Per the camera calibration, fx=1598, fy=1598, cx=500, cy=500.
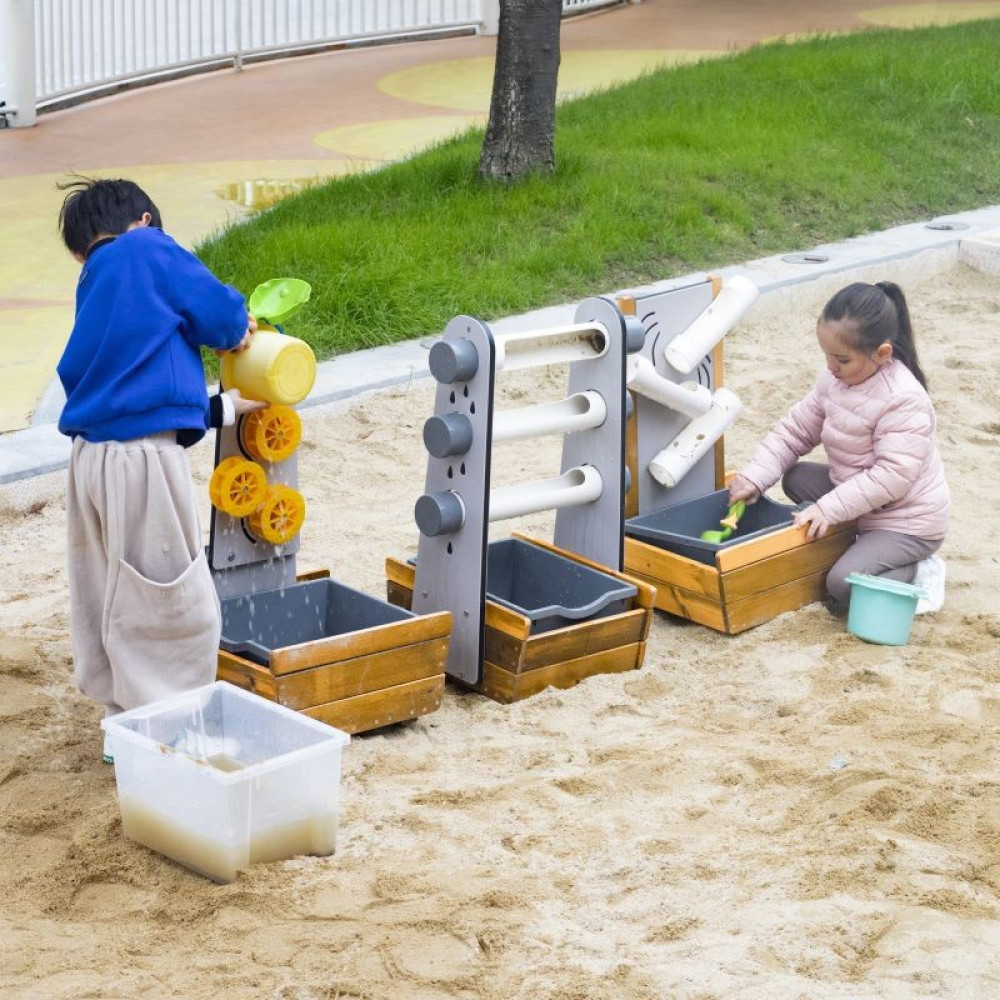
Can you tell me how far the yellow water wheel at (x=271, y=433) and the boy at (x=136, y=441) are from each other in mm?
265

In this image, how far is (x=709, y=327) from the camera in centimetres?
462

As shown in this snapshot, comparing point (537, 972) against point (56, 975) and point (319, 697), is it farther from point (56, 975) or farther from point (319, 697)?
point (319, 697)

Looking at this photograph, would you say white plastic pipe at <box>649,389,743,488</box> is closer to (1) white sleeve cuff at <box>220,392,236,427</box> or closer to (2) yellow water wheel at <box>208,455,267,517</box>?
(2) yellow water wheel at <box>208,455,267,517</box>

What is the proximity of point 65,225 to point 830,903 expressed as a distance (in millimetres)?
2047

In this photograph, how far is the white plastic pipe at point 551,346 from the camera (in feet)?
12.5

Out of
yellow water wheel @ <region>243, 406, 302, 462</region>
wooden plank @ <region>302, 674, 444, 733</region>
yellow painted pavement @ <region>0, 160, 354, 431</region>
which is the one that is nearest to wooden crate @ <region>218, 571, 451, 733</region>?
wooden plank @ <region>302, 674, 444, 733</region>

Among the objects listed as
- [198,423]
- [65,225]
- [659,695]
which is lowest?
[659,695]

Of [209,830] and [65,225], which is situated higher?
[65,225]

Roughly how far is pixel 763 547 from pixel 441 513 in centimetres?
101

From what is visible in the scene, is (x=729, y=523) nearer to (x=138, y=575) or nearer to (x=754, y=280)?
(x=138, y=575)

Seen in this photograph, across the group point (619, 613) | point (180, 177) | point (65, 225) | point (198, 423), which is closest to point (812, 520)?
point (619, 613)

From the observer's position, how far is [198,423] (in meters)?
3.33

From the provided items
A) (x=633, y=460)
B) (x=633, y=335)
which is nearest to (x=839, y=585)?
(x=633, y=460)

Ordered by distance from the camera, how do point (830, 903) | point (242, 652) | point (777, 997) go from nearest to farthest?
point (777, 997), point (830, 903), point (242, 652)
